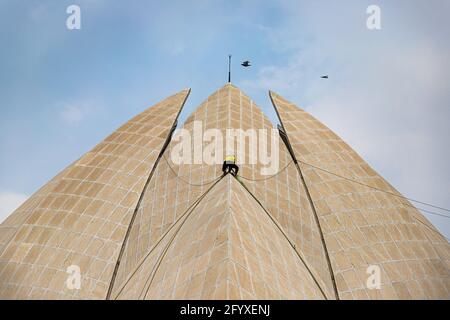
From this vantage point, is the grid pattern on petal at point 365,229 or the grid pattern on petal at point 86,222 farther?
the grid pattern on petal at point 86,222

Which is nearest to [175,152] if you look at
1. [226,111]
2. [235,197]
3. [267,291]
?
A: [226,111]

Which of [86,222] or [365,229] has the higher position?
[86,222]

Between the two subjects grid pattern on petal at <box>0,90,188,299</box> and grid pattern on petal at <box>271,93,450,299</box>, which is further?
grid pattern on petal at <box>0,90,188,299</box>

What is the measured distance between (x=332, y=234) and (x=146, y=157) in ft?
37.5

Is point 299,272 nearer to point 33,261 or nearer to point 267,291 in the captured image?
point 267,291

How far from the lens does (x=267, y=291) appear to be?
1855 cm

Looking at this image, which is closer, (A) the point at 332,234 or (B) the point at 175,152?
(A) the point at 332,234

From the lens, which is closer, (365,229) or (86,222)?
(365,229)

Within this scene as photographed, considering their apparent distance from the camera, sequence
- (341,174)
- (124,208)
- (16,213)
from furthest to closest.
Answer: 1. (16,213)
2. (341,174)
3. (124,208)
